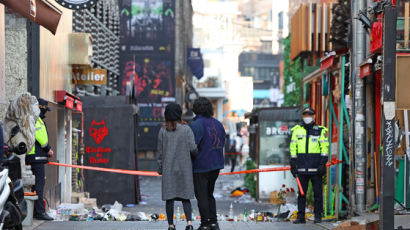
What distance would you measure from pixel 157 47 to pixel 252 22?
12585 centimetres

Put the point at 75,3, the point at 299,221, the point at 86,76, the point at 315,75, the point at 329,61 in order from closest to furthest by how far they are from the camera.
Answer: the point at 75,3 → the point at 299,221 → the point at 329,61 → the point at 315,75 → the point at 86,76

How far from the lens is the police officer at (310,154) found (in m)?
14.4

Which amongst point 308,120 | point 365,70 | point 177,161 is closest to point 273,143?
point 308,120

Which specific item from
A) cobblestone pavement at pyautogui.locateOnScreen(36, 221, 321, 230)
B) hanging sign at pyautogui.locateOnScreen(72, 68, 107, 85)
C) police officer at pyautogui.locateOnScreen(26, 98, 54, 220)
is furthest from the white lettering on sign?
police officer at pyautogui.locateOnScreen(26, 98, 54, 220)

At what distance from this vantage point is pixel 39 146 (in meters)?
13.1

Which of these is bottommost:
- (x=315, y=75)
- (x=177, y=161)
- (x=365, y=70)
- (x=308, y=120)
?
(x=177, y=161)

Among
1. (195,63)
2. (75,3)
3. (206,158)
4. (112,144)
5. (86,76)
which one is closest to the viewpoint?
(206,158)

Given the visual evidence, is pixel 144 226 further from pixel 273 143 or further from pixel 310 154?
pixel 273 143

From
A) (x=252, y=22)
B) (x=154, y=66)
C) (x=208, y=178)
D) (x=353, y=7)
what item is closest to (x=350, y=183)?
(x=353, y=7)

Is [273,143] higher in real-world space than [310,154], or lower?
lower

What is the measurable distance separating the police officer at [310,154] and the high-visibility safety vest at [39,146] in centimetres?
411

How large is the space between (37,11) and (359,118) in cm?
589

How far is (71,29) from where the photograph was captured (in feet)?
65.7

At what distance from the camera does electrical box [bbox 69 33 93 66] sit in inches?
766
